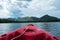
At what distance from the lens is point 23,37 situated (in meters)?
0.86

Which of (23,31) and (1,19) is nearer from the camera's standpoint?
(23,31)

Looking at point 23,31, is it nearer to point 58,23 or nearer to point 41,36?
point 41,36

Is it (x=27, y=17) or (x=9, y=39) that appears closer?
(x=9, y=39)

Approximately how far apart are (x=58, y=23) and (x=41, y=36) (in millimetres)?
2438

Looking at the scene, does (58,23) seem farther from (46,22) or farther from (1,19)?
(1,19)

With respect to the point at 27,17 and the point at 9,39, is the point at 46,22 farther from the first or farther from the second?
the point at 9,39

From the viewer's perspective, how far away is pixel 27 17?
11.7ft

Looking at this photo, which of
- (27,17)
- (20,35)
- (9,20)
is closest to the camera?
(20,35)

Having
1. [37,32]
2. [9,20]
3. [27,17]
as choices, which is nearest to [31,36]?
[37,32]

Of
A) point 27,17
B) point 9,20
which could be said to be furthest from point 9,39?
point 27,17

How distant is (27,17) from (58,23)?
Answer: 62 centimetres

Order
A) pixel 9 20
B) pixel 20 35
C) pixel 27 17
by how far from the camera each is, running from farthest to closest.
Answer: pixel 27 17
pixel 9 20
pixel 20 35

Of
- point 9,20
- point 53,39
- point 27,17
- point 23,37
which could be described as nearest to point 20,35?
point 23,37

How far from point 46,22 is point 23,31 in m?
2.78
